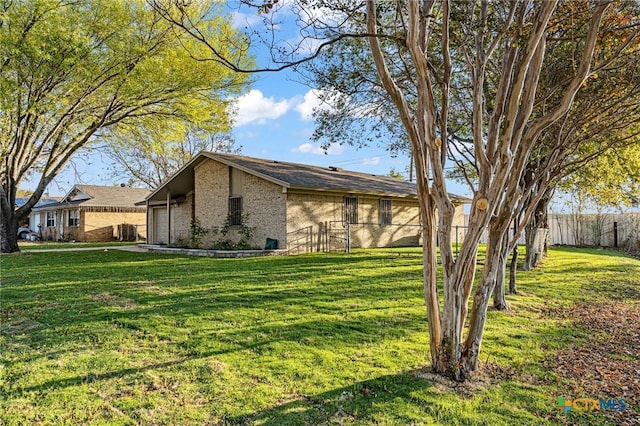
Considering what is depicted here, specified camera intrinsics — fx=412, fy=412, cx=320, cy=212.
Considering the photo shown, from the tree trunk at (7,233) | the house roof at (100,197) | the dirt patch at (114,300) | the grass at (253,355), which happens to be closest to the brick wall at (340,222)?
the grass at (253,355)

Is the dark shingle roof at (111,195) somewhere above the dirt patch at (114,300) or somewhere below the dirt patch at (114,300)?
above

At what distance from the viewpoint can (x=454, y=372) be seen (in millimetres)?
4164

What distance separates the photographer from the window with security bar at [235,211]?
1750 centimetres

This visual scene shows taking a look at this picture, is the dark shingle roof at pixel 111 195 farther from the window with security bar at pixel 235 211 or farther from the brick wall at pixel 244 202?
the window with security bar at pixel 235 211

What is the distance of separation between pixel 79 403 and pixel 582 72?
5.52 meters

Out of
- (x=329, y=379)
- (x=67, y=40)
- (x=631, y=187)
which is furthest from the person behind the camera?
(x=631, y=187)

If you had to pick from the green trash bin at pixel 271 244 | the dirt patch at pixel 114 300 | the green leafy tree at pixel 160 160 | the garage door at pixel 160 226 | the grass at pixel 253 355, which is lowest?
the grass at pixel 253 355

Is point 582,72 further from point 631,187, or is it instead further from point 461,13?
point 631,187

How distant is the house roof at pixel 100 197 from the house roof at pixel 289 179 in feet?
31.2

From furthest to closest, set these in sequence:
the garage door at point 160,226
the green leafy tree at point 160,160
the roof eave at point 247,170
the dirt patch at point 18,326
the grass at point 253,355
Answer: the green leafy tree at point 160,160, the garage door at point 160,226, the roof eave at point 247,170, the dirt patch at point 18,326, the grass at point 253,355

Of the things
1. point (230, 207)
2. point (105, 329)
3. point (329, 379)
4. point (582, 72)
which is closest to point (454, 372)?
point (329, 379)

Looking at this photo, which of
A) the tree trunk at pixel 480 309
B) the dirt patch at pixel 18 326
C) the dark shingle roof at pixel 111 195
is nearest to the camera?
the tree trunk at pixel 480 309

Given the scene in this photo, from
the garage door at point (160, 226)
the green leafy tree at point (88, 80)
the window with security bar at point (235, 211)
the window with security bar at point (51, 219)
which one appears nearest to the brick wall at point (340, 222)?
the window with security bar at point (235, 211)

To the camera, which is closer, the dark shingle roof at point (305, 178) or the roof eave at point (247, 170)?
the roof eave at point (247, 170)
